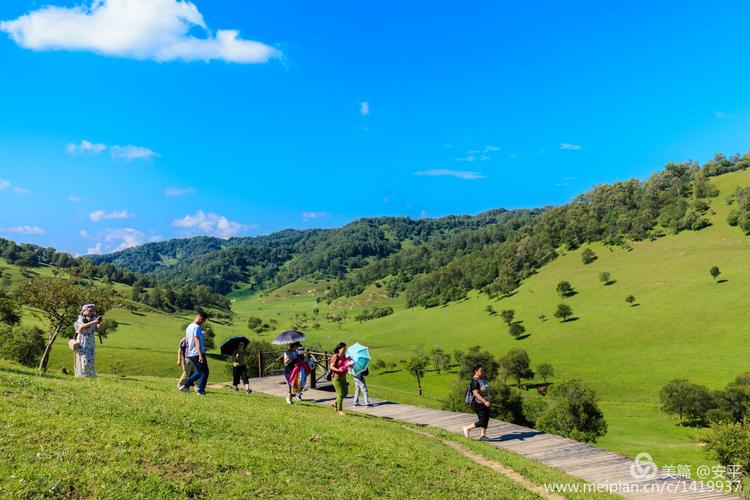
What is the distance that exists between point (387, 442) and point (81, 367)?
48.4 ft

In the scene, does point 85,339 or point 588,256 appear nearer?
point 85,339

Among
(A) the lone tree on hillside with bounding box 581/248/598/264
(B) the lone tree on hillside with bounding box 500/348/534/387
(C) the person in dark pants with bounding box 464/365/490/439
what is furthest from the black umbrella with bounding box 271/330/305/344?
(A) the lone tree on hillside with bounding box 581/248/598/264

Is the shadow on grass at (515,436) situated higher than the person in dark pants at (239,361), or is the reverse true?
the person in dark pants at (239,361)

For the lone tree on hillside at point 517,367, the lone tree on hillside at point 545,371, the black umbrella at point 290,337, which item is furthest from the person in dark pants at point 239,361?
the lone tree on hillside at point 517,367

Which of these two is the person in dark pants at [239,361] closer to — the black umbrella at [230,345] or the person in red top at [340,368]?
the black umbrella at [230,345]

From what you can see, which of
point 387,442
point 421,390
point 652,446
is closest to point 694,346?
point 652,446

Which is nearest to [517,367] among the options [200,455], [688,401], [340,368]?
[688,401]

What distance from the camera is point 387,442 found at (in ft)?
48.2

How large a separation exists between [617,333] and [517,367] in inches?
1471

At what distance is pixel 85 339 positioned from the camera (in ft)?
64.1

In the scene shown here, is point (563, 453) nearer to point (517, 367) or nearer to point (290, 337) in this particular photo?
point (290, 337)

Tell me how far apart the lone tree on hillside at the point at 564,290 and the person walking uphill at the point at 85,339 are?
6205 inches

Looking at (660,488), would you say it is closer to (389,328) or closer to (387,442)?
(387,442)

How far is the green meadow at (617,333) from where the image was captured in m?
75.3
